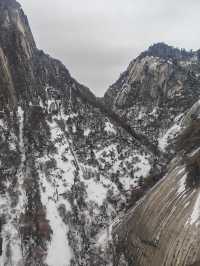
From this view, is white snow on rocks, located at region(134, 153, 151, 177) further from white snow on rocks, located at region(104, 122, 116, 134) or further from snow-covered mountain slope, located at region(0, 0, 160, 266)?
white snow on rocks, located at region(104, 122, 116, 134)

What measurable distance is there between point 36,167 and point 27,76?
55302 mm

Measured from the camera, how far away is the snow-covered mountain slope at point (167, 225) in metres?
63.8

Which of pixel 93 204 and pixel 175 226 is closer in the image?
pixel 175 226

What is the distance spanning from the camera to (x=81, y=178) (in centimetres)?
12588

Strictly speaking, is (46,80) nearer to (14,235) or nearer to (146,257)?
(14,235)

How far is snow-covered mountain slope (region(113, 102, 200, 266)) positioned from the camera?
63787 mm

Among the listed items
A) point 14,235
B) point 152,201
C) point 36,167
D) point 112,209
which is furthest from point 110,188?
point 152,201

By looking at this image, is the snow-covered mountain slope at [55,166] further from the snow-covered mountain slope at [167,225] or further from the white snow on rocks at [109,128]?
the snow-covered mountain slope at [167,225]

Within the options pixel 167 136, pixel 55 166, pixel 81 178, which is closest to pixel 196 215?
pixel 81 178

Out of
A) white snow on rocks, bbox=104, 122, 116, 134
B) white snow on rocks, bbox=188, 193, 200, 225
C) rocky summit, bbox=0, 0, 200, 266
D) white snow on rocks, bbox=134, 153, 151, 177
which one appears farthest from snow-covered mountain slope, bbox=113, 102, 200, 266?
white snow on rocks, bbox=104, 122, 116, 134

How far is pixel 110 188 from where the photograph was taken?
4934 inches

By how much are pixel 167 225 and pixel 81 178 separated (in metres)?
58.3

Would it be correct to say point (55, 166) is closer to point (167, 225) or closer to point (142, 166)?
point (142, 166)

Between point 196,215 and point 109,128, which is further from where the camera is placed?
point 109,128
